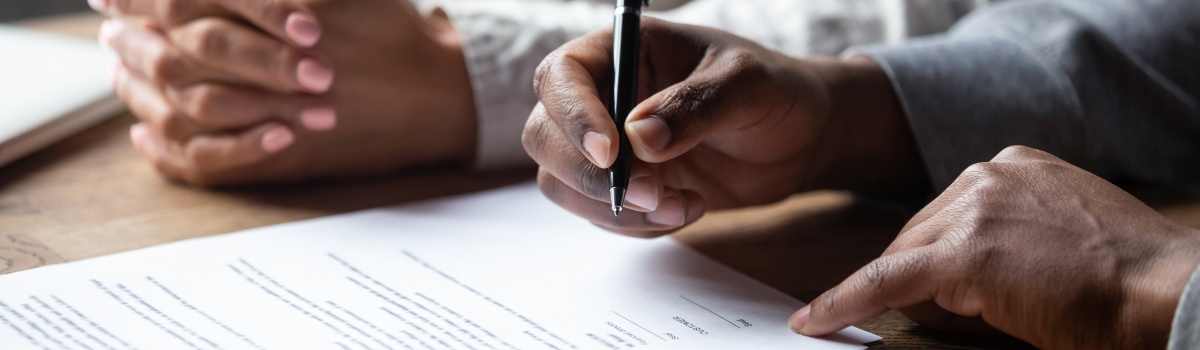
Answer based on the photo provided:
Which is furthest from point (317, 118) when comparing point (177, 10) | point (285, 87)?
point (177, 10)

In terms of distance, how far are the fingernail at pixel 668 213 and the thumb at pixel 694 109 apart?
0.19 ft

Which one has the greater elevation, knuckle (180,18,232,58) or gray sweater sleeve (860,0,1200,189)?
gray sweater sleeve (860,0,1200,189)

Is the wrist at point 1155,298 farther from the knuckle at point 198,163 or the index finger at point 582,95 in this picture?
the knuckle at point 198,163

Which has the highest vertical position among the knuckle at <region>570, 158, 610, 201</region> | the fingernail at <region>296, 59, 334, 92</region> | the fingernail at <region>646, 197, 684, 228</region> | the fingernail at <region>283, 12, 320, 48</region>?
the fingernail at <region>283, 12, 320, 48</region>

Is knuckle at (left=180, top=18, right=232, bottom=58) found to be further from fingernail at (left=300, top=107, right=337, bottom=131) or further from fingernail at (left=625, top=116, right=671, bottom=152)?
fingernail at (left=625, top=116, right=671, bottom=152)

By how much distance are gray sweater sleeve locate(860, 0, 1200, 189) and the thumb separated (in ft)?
0.70

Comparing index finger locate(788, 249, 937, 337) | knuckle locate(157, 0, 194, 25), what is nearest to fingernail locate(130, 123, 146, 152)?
knuckle locate(157, 0, 194, 25)

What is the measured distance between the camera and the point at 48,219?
74 cm

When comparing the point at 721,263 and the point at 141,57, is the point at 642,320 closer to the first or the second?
the point at 721,263

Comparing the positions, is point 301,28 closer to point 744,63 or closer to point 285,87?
point 285,87

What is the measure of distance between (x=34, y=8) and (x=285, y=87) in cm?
108

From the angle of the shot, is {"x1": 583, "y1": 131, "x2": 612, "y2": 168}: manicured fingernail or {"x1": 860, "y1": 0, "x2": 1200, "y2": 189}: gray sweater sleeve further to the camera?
{"x1": 860, "y1": 0, "x2": 1200, "y2": 189}: gray sweater sleeve

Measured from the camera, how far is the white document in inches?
20.7

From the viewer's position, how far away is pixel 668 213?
0.64 metres
